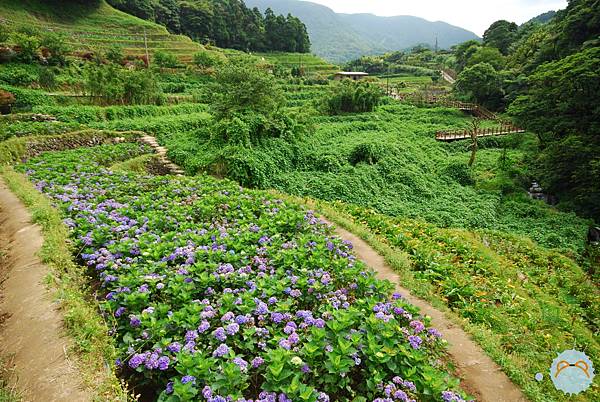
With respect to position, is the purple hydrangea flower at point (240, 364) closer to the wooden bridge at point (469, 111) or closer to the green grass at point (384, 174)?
the green grass at point (384, 174)

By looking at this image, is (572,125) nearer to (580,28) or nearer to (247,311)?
(580,28)

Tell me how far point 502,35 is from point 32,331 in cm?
8861

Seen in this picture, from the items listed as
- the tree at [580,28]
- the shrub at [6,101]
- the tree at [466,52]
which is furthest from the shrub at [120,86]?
the tree at [466,52]

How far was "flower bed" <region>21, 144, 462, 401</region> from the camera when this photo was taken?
344cm

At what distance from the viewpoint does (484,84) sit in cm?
4750

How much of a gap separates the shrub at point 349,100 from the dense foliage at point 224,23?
147 feet

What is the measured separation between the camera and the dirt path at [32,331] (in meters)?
3.19

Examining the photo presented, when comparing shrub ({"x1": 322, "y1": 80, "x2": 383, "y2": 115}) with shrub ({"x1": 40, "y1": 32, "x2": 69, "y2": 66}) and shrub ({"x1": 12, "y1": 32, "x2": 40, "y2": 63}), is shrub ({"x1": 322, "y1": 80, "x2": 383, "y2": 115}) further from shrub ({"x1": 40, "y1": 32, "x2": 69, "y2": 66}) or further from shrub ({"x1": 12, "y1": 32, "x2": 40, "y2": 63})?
shrub ({"x1": 12, "y1": 32, "x2": 40, "y2": 63})

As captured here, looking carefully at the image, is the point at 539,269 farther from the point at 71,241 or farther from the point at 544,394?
the point at 71,241

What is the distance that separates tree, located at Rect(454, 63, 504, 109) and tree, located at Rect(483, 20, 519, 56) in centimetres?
2780

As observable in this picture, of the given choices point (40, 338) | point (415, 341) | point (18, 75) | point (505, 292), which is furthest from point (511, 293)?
point (18, 75)

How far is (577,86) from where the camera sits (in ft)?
72.5

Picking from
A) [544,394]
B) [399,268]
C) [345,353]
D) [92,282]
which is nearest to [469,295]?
[399,268]

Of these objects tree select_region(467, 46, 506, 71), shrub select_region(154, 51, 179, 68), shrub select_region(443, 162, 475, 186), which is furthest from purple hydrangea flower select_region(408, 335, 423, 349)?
tree select_region(467, 46, 506, 71)
